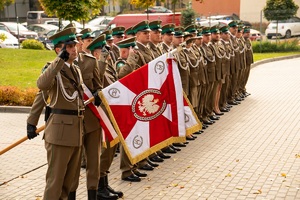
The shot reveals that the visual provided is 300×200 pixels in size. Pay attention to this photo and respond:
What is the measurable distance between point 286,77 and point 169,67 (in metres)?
13.4

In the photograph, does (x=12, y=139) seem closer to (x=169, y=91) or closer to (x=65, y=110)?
(x=169, y=91)

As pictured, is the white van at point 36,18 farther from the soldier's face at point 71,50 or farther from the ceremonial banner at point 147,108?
the soldier's face at point 71,50

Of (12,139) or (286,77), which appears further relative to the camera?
(286,77)

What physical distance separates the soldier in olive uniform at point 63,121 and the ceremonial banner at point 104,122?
59 cm

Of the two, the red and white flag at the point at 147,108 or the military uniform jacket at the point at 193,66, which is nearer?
the red and white flag at the point at 147,108

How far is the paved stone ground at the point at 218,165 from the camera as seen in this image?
7.95 metres

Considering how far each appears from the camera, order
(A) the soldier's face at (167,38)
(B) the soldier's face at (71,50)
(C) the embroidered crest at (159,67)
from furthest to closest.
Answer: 1. (A) the soldier's face at (167,38)
2. (C) the embroidered crest at (159,67)
3. (B) the soldier's face at (71,50)

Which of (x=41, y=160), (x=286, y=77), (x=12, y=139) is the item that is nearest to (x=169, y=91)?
(x=41, y=160)

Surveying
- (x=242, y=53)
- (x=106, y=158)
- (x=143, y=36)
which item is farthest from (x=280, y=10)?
(x=106, y=158)

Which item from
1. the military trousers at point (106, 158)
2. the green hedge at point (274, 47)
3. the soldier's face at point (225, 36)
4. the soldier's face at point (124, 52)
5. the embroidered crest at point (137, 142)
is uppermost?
the soldier's face at point (124, 52)

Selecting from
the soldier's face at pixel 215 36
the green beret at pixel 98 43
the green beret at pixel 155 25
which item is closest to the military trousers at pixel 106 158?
the green beret at pixel 98 43

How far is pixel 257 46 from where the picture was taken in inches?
1257

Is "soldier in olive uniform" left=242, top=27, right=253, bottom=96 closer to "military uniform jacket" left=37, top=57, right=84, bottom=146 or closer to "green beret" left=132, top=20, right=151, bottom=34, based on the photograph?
"green beret" left=132, top=20, right=151, bottom=34

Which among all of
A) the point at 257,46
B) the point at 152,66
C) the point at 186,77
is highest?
the point at 152,66
